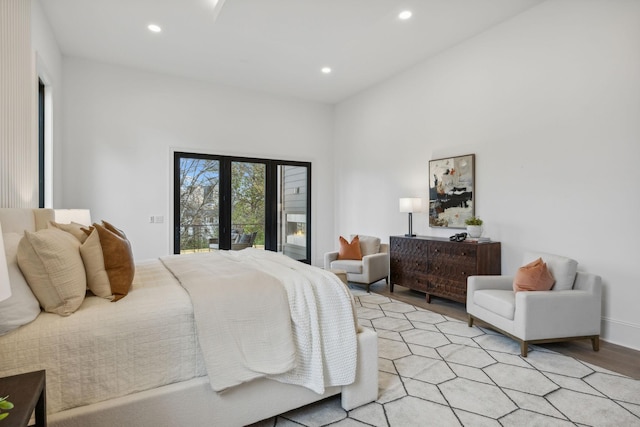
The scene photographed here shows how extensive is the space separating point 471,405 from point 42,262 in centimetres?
239

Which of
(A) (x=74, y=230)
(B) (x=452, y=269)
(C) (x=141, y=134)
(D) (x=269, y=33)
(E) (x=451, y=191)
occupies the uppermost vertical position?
(D) (x=269, y=33)

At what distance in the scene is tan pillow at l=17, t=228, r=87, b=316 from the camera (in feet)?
4.83

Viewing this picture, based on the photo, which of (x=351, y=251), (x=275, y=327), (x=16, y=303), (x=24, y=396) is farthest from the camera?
(x=351, y=251)

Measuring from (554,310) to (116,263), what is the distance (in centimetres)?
313

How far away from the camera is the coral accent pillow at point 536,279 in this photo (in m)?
2.88

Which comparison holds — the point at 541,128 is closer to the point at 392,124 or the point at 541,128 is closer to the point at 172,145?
the point at 392,124

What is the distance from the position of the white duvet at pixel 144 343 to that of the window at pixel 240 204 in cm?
351

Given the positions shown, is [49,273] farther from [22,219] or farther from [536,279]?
[536,279]

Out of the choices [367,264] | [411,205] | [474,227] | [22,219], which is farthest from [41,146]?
[474,227]

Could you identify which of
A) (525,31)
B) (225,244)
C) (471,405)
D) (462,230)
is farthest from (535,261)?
(225,244)

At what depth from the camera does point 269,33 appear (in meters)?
3.99

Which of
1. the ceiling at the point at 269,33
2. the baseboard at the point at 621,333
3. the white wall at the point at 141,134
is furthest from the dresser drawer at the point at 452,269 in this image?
the white wall at the point at 141,134

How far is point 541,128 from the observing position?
351 centimetres

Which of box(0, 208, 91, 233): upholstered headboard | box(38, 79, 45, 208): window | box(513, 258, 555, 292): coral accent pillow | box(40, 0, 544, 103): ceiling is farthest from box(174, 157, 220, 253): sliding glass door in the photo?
box(513, 258, 555, 292): coral accent pillow
